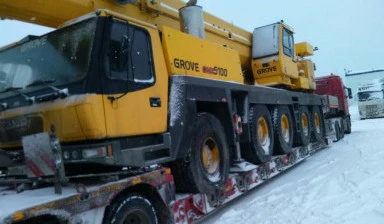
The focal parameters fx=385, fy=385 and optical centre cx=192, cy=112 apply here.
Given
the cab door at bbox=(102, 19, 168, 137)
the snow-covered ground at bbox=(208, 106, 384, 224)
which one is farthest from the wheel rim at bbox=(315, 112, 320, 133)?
the cab door at bbox=(102, 19, 168, 137)

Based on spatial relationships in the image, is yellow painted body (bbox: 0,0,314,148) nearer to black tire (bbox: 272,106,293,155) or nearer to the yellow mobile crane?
the yellow mobile crane

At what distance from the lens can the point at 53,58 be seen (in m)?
4.21

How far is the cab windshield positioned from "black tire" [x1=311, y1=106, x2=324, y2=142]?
8531mm

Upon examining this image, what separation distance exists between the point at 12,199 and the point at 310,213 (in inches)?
149

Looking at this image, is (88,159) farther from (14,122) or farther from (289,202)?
(289,202)

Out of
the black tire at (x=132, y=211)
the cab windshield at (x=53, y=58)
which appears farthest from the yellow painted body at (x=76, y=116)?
the black tire at (x=132, y=211)

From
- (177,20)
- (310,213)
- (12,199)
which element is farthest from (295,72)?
(12,199)

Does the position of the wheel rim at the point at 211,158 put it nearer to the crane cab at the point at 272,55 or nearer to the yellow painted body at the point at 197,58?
the yellow painted body at the point at 197,58

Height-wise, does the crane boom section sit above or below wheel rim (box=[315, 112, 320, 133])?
above

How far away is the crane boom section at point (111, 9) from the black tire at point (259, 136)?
165cm

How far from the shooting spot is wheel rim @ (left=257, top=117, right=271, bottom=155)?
7680mm

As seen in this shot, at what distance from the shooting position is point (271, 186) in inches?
302

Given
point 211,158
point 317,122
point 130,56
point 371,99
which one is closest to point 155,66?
point 130,56

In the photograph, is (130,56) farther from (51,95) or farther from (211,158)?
(211,158)
